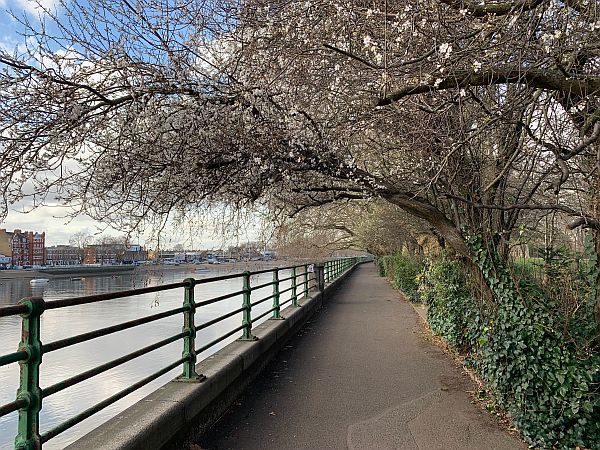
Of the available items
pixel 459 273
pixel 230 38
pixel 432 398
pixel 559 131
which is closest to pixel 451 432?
pixel 432 398

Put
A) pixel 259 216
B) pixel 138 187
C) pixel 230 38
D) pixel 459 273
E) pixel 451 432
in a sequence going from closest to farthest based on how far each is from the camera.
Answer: pixel 451 432
pixel 230 38
pixel 138 187
pixel 459 273
pixel 259 216

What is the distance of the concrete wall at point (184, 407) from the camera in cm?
361

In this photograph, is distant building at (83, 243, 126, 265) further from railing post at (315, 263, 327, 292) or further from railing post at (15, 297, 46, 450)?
railing post at (315, 263, 327, 292)

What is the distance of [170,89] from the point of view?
6246mm

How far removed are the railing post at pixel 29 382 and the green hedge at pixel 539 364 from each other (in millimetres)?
3880

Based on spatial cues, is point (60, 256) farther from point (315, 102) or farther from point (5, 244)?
point (315, 102)

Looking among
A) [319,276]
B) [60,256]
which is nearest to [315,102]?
[319,276]

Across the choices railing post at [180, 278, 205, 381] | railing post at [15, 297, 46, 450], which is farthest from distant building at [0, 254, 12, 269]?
railing post at [15, 297, 46, 450]

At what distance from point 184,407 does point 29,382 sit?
1.78m

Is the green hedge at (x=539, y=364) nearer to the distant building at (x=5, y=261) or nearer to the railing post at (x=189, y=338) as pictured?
the railing post at (x=189, y=338)

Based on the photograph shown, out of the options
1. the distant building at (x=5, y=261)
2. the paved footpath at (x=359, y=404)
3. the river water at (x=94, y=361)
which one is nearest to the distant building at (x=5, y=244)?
the distant building at (x=5, y=261)

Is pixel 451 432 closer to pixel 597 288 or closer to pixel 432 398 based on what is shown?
pixel 432 398

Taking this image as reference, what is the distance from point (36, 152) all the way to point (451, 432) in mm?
5221

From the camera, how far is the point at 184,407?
4.47 metres
